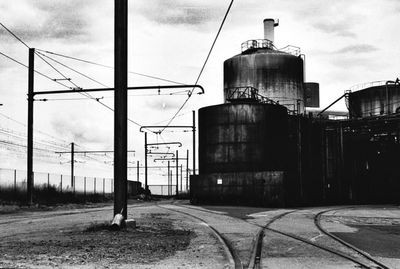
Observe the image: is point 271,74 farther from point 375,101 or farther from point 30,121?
point 30,121

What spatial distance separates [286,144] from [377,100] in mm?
14614

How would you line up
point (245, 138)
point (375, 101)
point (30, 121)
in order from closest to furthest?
point (30, 121) → point (245, 138) → point (375, 101)

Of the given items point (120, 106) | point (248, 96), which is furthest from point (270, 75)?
point (120, 106)

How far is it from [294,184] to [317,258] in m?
31.4

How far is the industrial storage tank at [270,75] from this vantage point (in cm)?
5238

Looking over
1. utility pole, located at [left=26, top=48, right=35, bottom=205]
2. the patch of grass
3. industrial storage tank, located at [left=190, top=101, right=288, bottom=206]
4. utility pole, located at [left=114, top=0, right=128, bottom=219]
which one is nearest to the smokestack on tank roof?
industrial storage tank, located at [left=190, top=101, right=288, bottom=206]

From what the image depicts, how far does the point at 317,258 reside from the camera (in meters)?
9.50

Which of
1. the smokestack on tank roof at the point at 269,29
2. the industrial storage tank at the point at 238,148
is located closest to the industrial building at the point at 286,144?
the industrial storage tank at the point at 238,148

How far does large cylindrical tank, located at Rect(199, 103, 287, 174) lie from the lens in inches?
1628

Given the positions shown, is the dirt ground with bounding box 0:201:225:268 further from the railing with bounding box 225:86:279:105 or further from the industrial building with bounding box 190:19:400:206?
the railing with bounding box 225:86:279:105

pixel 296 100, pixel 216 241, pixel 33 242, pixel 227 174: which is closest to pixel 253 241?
pixel 216 241

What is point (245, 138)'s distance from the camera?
41438mm

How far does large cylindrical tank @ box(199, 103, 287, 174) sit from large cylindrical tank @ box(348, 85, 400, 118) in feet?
46.4

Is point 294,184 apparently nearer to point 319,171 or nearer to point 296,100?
point 319,171
